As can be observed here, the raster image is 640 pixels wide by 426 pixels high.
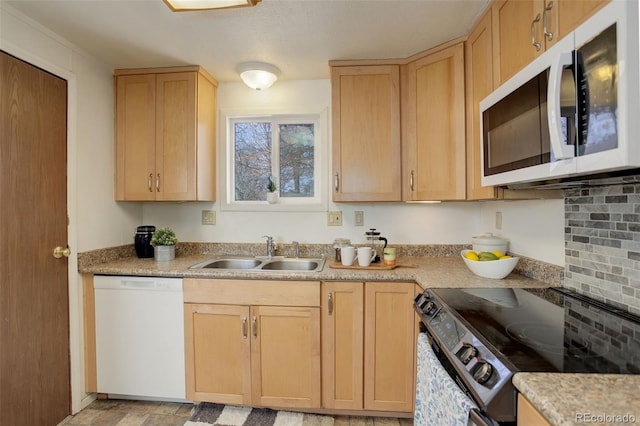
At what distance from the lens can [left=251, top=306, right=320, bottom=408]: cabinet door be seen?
173cm

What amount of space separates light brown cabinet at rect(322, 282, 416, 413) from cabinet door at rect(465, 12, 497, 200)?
66cm

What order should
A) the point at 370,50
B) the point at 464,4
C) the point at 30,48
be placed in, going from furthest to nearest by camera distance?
the point at 370,50 < the point at 30,48 < the point at 464,4

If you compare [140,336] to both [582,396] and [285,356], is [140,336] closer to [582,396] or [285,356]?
[285,356]

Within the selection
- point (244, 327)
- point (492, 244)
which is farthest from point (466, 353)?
point (244, 327)

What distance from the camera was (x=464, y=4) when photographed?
146 cm

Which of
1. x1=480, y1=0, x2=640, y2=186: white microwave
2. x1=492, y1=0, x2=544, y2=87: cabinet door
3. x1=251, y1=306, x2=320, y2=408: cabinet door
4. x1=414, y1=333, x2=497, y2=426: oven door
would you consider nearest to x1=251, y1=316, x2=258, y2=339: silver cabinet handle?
x1=251, y1=306, x2=320, y2=408: cabinet door

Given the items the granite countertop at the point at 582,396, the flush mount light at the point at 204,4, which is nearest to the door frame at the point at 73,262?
the flush mount light at the point at 204,4

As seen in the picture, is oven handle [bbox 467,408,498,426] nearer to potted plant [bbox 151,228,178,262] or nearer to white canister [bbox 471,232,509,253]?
white canister [bbox 471,232,509,253]

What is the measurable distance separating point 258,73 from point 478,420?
2141 mm

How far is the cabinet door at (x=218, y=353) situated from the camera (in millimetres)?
1760

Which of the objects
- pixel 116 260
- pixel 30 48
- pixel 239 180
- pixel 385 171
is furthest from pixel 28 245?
pixel 385 171

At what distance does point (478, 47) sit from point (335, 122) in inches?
35.2

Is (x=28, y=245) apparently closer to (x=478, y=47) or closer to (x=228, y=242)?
(x=228, y=242)

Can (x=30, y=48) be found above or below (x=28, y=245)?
above
